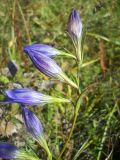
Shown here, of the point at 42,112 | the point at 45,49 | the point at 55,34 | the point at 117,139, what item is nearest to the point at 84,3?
the point at 55,34

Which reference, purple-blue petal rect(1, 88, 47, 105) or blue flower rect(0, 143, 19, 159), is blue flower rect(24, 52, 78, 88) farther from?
blue flower rect(0, 143, 19, 159)

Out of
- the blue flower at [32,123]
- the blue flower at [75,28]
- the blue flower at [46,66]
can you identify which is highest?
the blue flower at [75,28]

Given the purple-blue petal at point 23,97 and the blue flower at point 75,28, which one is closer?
the purple-blue petal at point 23,97

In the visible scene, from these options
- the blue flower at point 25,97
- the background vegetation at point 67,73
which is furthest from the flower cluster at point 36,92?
the background vegetation at point 67,73

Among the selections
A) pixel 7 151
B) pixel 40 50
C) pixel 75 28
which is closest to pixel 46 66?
pixel 40 50

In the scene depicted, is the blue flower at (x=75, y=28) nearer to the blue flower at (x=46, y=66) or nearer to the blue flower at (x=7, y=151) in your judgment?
the blue flower at (x=46, y=66)

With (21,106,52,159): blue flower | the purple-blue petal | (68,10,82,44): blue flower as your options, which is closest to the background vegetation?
(21,106,52,159): blue flower

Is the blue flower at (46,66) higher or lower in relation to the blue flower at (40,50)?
lower

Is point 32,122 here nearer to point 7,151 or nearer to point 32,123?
point 32,123
